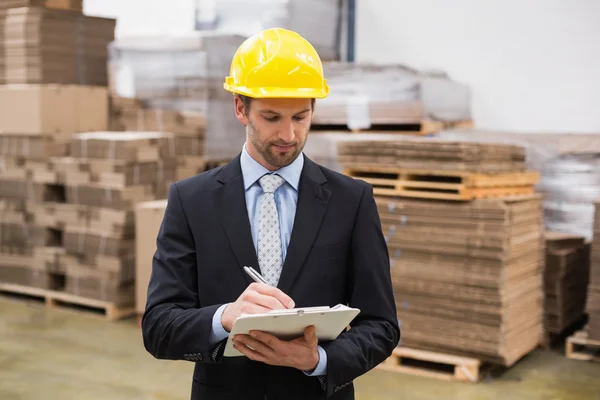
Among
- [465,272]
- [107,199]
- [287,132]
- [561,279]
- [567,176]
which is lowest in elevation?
[561,279]

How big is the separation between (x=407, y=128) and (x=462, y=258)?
227 centimetres

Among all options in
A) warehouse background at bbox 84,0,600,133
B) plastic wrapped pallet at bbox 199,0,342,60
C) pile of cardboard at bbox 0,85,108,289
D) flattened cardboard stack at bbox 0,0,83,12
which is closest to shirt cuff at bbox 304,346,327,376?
pile of cardboard at bbox 0,85,108,289

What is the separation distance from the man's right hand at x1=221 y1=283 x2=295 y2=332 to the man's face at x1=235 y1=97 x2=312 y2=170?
393 millimetres

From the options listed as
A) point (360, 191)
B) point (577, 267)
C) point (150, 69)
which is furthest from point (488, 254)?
point (150, 69)

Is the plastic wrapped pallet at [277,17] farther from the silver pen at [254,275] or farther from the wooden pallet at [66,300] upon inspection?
the silver pen at [254,275]

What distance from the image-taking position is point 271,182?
223 cm

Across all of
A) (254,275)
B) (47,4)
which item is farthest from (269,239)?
(47,4)

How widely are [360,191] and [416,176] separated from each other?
3769 mm

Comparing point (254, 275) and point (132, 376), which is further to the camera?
point (132, 376)

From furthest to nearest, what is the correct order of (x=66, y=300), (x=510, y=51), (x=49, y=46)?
(x=510, y=51) < (x=49, y=46) < (x=66, y=300)

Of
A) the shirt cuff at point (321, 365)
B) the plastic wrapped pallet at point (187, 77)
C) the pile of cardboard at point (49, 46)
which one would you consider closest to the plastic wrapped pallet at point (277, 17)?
the plastic wrapped pallet at point (187, 77)

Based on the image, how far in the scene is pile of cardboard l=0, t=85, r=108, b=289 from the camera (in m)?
7.89

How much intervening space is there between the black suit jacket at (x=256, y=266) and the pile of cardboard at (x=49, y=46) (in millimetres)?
6419

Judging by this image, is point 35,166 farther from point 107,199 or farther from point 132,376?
point 132,376
